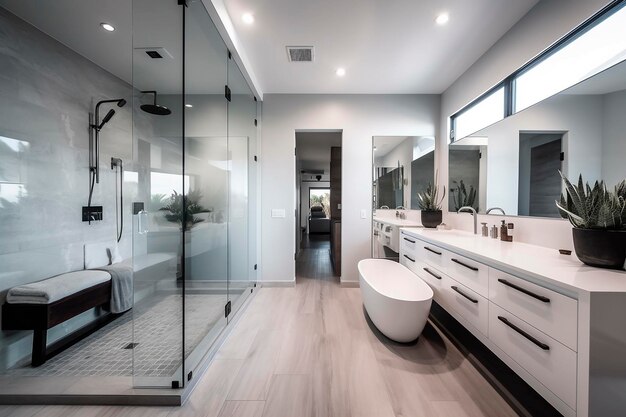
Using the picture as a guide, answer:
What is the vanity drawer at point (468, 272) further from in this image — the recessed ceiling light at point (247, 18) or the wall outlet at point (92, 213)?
the wall outlet at point (92, 213)

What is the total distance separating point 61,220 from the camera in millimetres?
2006

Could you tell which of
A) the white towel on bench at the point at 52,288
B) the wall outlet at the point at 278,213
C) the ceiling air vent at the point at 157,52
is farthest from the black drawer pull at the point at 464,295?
the white towel on bench at the point at 52,288

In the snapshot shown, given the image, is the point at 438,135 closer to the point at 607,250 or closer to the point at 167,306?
the point at 607,250

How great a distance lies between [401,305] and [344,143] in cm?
229

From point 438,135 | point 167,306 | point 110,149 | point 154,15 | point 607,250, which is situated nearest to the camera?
point 607,250

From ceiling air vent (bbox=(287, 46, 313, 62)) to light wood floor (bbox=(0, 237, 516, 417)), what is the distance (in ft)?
9.13

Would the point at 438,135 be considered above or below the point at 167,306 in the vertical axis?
above

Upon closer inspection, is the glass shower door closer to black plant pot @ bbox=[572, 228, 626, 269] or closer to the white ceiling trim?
the white ceiling trim

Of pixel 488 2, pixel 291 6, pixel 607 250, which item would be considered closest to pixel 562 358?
pixel 607 250

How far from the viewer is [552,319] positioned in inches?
39.9

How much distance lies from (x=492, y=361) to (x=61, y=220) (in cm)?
372

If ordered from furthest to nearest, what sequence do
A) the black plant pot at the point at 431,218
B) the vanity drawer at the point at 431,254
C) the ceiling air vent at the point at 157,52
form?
the black plant pot at the point at 431,218 < the vanity drawer at the point at 431,254 < the ceiling air vent at the point at 157,52

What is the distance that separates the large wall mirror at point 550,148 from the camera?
1.32 meters

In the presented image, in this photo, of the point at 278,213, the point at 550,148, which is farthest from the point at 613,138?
the point at 278,213
